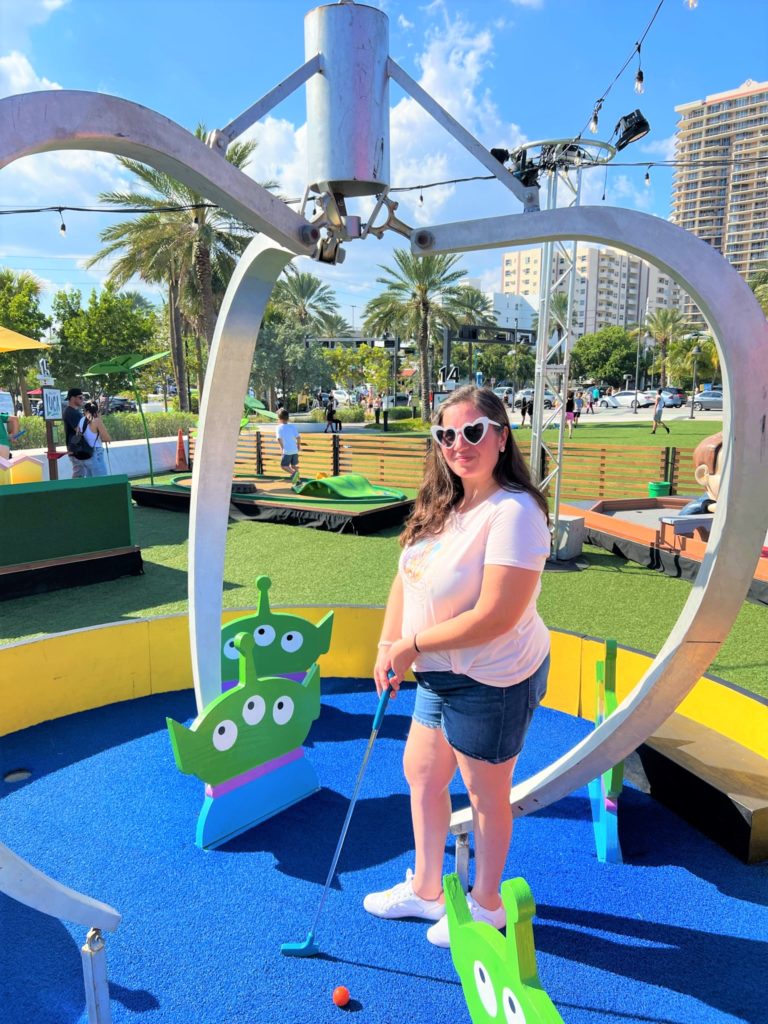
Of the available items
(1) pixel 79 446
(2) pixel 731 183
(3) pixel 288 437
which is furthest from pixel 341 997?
(2) pixel 731 183

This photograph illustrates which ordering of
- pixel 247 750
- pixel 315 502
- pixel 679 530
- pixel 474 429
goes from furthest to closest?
pixel 315 502
pixel 679 530
pixel 247 750
pixel 474 429

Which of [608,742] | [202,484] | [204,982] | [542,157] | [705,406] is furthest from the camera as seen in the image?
[705,406]

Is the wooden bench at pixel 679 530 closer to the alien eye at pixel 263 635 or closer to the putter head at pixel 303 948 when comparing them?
the alien eye at pixel 263 635

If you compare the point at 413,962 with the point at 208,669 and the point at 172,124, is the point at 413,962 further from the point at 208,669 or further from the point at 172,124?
the point at 172,124

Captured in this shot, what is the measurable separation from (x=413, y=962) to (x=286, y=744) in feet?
3.93

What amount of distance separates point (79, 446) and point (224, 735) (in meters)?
8.11

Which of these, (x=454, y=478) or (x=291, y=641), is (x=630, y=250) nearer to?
(x=454, y=478)

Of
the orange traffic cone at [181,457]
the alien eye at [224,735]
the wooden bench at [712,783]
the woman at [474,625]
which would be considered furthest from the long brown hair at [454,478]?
the orange traffic cone at [181,457]

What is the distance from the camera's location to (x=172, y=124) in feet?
6.94

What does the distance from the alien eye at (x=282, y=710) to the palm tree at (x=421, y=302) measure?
29967 mm

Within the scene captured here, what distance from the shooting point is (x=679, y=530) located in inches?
323

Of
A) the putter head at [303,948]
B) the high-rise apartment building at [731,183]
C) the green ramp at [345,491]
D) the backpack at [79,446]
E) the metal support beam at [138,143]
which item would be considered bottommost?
the putter head at [303,948]

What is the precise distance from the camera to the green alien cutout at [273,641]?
13.2 ft

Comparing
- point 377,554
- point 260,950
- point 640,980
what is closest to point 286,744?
point 260,950
